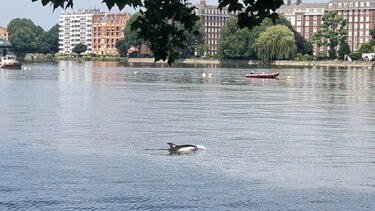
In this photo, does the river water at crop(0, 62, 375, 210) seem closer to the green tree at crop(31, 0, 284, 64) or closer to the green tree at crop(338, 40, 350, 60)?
the green tree at crop(31, 0, 284, 64)

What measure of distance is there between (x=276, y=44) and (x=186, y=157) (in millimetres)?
158957

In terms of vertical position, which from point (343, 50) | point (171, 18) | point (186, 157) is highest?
point (171, 18)

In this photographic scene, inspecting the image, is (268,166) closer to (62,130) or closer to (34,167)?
(34,167)

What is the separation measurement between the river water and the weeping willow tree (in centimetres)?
13083

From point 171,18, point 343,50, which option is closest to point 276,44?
point 343,50

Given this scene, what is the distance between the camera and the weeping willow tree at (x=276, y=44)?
187625 mm

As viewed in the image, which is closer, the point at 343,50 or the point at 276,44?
the point at 276,44

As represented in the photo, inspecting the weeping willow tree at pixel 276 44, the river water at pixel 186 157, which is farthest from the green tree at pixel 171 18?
the weeping willow tree at pixel 276 44

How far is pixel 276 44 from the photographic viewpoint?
189375 millimetres

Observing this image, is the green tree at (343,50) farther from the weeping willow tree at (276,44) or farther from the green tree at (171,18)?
the green tree at (171,18)

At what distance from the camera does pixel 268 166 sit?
3012cm

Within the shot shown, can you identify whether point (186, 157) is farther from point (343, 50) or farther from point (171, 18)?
point (343, 50)

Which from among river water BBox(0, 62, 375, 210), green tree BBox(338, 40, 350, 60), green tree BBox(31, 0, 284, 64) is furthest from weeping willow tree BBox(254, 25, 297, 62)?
green tree BBox(31, 0, 284, 64)

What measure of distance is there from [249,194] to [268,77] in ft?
294
